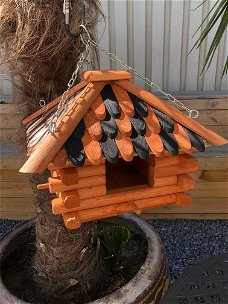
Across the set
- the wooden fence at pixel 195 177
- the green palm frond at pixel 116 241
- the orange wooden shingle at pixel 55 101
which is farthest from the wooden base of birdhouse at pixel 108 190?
the wooden fence at pixel 195 177

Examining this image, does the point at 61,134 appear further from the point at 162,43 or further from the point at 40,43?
the point at 162,43

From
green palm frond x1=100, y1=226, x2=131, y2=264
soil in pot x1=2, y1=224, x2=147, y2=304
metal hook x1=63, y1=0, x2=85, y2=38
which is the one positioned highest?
metal hook x1=63, y1=0, x2=85, y2=38

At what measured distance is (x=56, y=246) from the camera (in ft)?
4.91

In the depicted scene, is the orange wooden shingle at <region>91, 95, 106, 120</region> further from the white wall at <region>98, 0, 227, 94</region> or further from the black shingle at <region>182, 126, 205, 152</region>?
the white wall at <region>98, 0, 227, 94</region>

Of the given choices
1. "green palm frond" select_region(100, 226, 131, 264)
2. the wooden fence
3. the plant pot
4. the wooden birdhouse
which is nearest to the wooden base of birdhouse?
the wooden birdhouse

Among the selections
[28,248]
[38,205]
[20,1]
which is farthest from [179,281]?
[20,1]

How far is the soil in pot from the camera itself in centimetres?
158

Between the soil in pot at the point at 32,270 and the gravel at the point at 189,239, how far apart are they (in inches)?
21.0

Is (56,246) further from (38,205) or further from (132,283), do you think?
(132,283)

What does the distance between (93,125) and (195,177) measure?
1660 mm

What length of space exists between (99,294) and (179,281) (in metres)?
0.39

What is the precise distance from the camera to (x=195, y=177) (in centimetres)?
248

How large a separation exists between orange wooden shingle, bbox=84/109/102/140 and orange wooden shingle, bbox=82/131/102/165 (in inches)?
0.5

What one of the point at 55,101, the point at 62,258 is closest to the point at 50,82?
the point at 55,101
